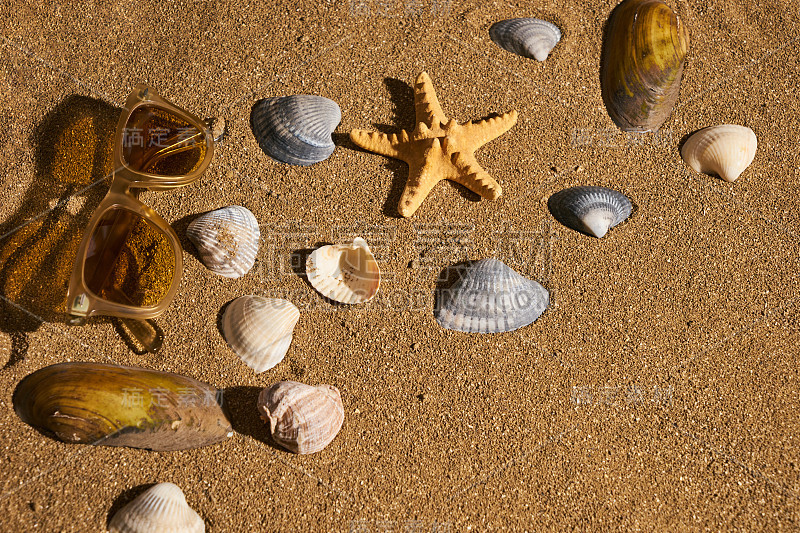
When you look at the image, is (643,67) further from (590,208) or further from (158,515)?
(158,515)

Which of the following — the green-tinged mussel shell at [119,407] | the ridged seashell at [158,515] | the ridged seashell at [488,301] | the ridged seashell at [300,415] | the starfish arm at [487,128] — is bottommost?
the ridged seashell at [158,515]

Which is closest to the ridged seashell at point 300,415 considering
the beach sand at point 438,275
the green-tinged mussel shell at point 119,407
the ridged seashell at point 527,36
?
the beach sand at point 438,275

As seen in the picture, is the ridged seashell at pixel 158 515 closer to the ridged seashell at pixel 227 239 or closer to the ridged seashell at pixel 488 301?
the ridged seashell at pixel 227 239

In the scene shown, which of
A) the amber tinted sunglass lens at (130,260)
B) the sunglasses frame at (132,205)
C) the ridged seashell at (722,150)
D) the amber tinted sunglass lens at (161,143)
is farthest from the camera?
the ridged seashell at (722,150)

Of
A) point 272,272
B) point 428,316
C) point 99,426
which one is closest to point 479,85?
point 428,316

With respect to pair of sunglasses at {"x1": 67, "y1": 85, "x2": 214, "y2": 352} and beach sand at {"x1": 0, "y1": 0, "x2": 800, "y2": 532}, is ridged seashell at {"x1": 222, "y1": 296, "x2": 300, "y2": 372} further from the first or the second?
pair of sunglasses at {"x1": 67, "y1": 85, "x2": 214, "y2": 352}

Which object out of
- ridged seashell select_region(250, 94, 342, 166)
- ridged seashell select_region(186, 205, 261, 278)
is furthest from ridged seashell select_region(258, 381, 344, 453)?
ridged seashell select_region(250, 94, 342, 166)

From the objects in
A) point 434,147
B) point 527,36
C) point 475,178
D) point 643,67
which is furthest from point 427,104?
point 643,67
